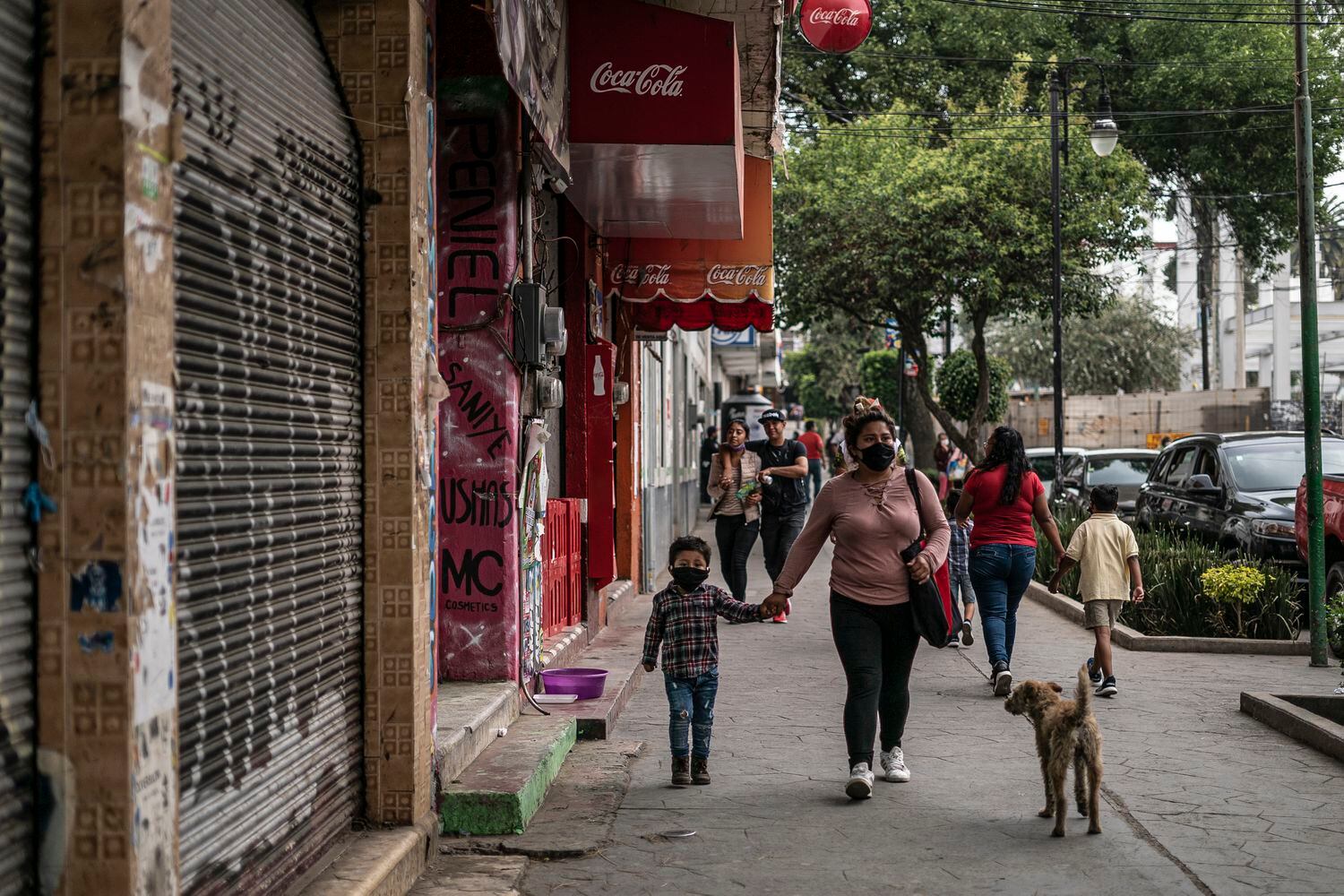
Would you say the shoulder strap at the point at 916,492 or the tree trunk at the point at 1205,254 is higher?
the tree trunk at the point at 1205,254

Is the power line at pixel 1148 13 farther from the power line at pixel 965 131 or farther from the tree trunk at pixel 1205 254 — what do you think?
the tree trunk at pixel 1205 254

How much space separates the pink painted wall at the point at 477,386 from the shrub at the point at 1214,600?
676cm

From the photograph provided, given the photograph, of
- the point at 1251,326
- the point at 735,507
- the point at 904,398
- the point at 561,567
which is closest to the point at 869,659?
the point at 561,567

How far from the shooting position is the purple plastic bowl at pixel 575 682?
27.6ft

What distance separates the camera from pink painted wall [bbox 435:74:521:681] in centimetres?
764

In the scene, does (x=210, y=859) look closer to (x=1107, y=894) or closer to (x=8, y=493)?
(x=8, y=493)

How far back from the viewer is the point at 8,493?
295 centimetres

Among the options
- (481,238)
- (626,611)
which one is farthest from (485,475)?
(626,611)

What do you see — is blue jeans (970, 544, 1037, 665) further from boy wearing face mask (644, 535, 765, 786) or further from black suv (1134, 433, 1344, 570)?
black suv (1134, 433, 1344, 570)

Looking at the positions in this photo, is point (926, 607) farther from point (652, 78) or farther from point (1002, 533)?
point (652, 78)

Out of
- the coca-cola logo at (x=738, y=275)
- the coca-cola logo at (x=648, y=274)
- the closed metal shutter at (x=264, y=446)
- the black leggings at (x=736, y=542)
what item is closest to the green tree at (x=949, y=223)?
the black leggings at (x=736, y=542)

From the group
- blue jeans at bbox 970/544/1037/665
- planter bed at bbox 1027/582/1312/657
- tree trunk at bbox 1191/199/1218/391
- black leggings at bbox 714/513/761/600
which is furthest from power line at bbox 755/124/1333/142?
blue jeans at bbox 970/544/1037/665

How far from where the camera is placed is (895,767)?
7055 millimetres

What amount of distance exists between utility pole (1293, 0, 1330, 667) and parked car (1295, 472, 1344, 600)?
3.48 ft
